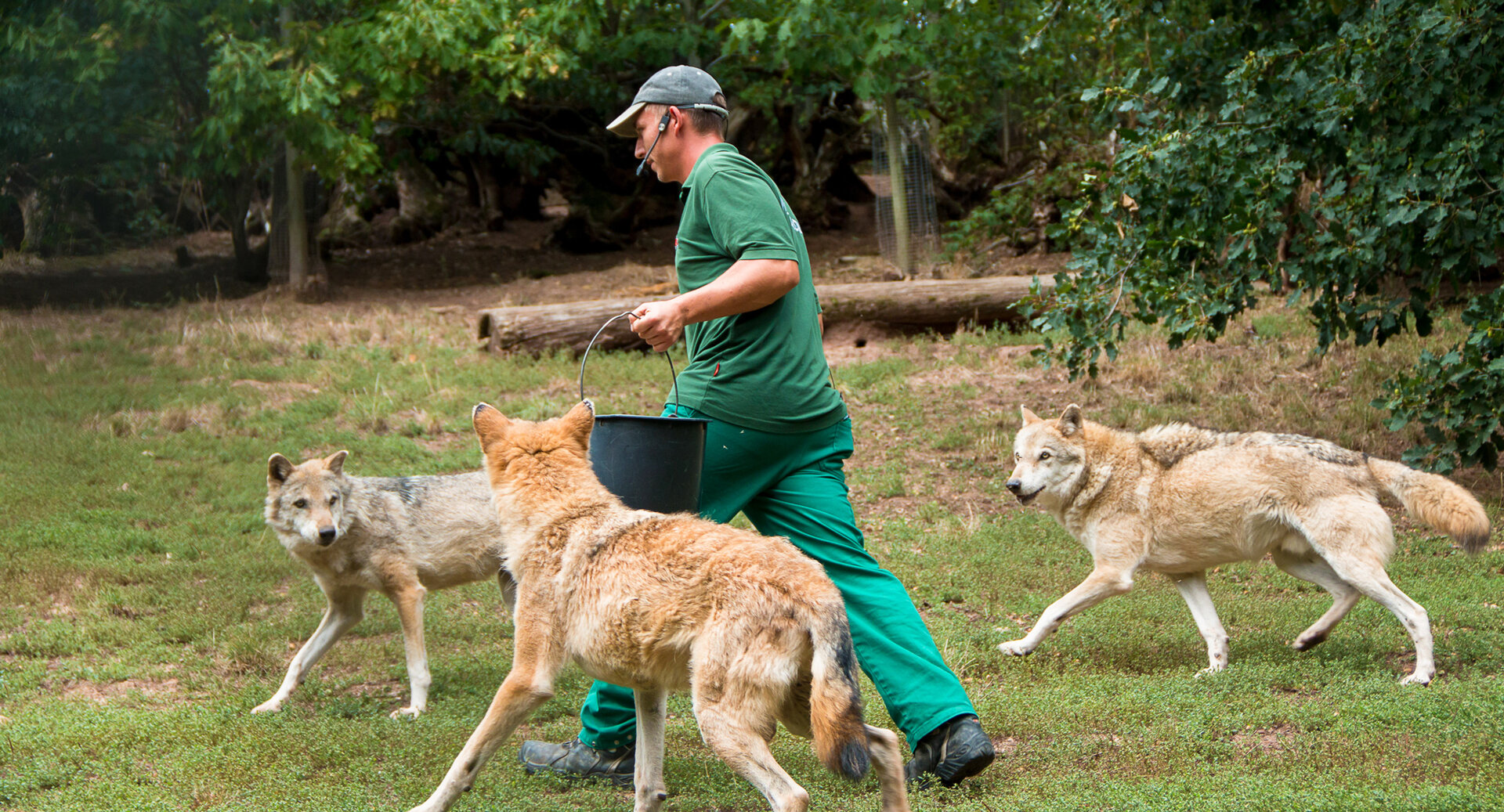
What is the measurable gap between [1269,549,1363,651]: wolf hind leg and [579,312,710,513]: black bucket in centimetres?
365

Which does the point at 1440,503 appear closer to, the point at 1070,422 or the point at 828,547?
the point at 1070,422

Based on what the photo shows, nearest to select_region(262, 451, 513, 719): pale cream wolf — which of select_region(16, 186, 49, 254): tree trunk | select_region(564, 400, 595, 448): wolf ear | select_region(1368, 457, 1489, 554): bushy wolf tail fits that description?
select_region(564, 400, 595, 448): wolf ear

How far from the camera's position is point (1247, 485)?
18.9ft

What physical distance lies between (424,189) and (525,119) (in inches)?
111

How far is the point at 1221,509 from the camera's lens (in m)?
5.79

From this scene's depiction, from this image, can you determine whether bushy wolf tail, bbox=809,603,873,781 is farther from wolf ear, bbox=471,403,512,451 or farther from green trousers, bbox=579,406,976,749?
wolf ear, bbox=471,403,512,451

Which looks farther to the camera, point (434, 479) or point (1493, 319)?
point (1493, 319)

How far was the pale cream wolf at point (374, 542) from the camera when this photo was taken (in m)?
5.64

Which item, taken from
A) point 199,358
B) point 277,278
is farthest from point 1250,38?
point 277,278

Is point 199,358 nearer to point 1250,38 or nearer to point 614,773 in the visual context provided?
point 614,773

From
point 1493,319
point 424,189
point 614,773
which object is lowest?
point 614,773

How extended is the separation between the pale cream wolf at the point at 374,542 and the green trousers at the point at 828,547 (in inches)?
80.0

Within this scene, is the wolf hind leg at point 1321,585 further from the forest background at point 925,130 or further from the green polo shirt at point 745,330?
the green polo shirt at point 745,330

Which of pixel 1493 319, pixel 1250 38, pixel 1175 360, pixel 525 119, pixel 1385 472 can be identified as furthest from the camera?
pixel 525 119
